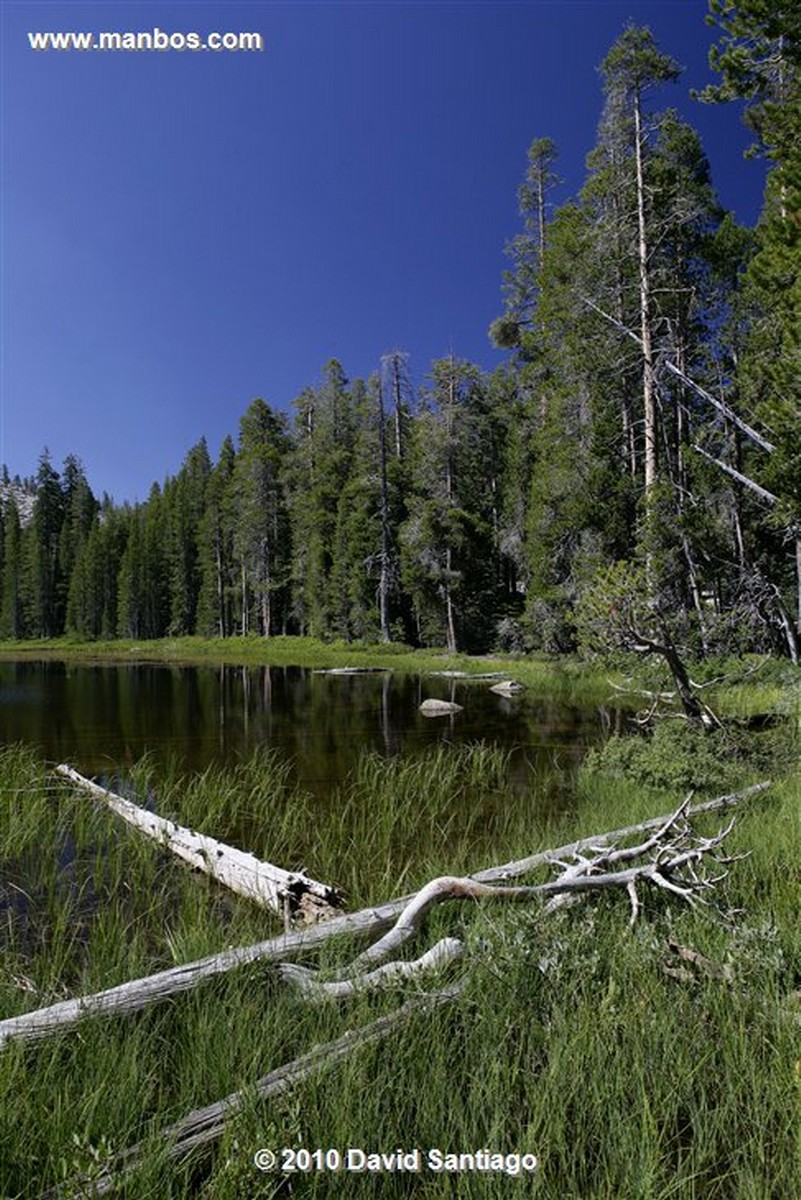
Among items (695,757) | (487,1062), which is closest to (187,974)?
(487,1062)

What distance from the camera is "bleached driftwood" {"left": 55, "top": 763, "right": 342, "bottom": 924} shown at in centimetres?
548

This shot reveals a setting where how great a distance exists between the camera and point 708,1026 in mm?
3289

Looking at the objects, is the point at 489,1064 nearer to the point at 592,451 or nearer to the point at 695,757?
the point at 695,757

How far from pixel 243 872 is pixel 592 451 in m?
22.4

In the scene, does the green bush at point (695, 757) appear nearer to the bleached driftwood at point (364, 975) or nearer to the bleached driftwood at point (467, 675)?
the bleached driftwood at point (364, 975)

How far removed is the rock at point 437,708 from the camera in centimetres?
1944

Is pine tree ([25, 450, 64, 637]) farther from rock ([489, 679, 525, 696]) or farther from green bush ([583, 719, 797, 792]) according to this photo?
green bush ([583, 719, 797, 792])

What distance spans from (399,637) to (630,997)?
131ft

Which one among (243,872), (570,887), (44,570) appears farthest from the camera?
(44,570)

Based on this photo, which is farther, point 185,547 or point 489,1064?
point 185,547

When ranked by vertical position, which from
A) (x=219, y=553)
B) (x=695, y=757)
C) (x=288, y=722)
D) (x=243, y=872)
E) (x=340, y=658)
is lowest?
(x=288, y=722)

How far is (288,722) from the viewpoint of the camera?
1827 centimetres

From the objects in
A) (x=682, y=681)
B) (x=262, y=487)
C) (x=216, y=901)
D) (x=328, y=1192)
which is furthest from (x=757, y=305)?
(x=262, y=487)

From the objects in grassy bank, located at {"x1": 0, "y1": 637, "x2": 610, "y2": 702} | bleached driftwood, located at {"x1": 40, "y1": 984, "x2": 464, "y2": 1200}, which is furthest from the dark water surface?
bleached driftwood, located at {"x1": 40, "y1": 984, "x2": 464, "y2": 1200}
